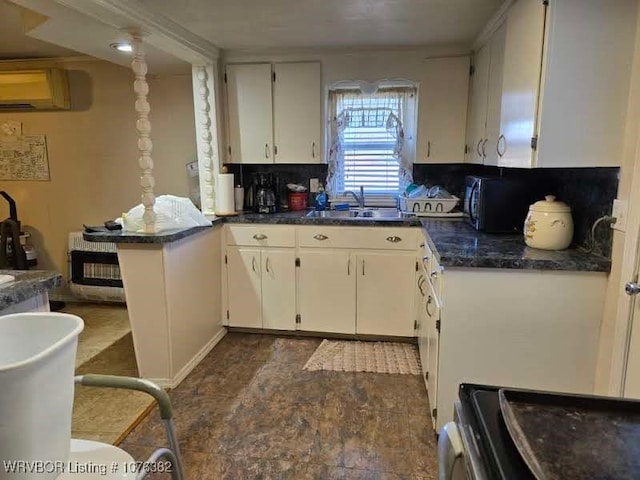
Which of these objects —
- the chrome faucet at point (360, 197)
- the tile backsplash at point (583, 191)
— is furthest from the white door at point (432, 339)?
the chrome faucet at point (360, 197)

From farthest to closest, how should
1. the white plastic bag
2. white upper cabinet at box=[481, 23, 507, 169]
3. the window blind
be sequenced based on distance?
the window blind, the white plastic bag, white upper cabinet at box=[481, 23, 507, 169]

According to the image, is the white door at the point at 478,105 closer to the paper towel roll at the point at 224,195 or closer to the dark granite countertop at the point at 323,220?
the dark granite countertop at the point at 323,220

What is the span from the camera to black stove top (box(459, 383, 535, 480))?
26.0 inches

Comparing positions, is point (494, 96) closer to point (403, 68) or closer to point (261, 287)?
point (403, 68)

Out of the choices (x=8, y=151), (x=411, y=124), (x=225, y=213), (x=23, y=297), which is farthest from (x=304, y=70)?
(x=8, y=151)

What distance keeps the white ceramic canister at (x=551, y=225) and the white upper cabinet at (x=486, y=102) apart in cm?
46

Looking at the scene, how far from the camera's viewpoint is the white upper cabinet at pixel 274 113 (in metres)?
3.28

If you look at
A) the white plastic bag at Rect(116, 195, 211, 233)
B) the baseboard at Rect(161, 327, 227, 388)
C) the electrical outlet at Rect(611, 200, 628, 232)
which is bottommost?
the baseboard at Rect(161, 327, 227, 388)

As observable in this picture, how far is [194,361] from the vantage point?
9.30 feet

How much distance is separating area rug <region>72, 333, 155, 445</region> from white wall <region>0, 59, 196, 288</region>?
1.68 m

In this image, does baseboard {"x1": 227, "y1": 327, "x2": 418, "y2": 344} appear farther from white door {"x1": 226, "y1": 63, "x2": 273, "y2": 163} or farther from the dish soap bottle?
white door {"x1": 226, "y1": 63, "x2": 273, "y2": 163}

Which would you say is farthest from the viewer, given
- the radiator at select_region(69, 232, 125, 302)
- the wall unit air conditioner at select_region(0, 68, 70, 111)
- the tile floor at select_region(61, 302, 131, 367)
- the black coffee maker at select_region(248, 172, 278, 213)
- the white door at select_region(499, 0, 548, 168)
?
the radiator at select_region(69, 232, 125, 302)

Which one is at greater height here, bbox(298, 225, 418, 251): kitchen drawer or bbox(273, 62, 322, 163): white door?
bbox(273, 62, 322, 163): white door

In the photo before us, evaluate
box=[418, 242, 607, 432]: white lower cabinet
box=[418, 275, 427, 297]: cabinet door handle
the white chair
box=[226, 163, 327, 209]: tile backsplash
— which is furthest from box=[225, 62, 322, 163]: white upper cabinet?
the white chair
